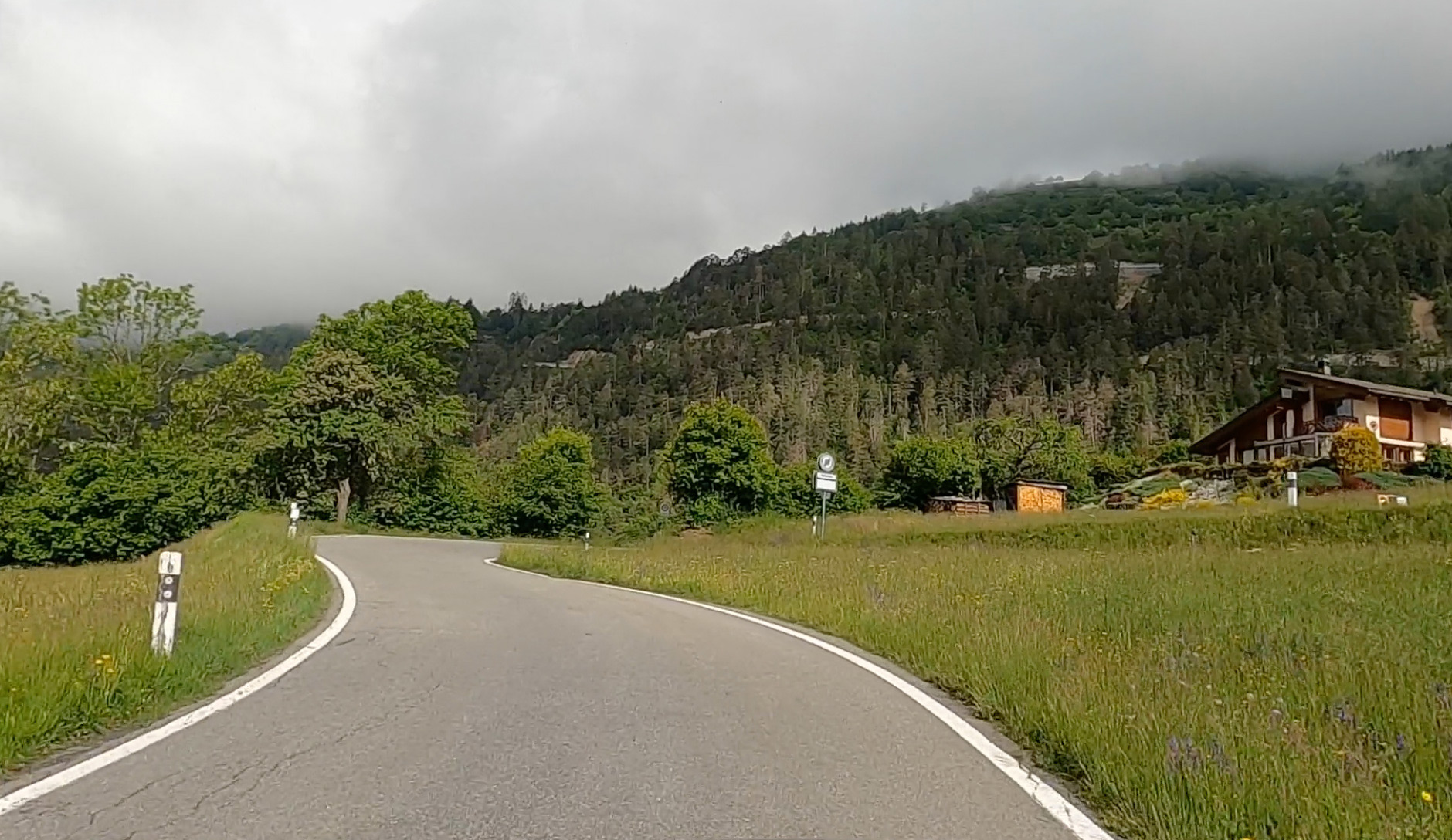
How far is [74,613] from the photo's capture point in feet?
32.4

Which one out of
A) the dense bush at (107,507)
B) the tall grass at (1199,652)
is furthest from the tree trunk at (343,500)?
the tall grass at (1199,652)

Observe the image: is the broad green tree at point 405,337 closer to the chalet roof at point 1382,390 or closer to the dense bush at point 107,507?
the dense bush at point 107,507

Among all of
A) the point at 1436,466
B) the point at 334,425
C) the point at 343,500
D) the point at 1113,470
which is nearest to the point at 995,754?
the point at 1436,466

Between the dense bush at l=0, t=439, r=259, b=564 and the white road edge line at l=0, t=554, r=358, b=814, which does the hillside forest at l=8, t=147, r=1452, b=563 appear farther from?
the white road edge line at l=0, t=554, r=358, b=814

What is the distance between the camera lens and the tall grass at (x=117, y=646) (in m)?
6.29

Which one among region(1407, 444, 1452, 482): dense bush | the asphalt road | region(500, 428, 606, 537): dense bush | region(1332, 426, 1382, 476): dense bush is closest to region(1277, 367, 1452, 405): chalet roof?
region(1332, 426, 1382, 476): dense bush

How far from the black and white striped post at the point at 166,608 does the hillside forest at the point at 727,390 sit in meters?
44.0

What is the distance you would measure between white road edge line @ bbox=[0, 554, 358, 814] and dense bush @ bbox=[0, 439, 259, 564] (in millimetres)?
44807

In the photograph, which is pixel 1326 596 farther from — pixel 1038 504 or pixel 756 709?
pixel 1038 504

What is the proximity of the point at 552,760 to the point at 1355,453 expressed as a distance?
46.2 m

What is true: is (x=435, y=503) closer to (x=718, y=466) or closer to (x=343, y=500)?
(x=343, y=500)

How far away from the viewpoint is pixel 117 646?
775 centimetres

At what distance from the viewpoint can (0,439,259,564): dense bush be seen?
49.3 m

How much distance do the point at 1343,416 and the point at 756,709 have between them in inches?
2237
